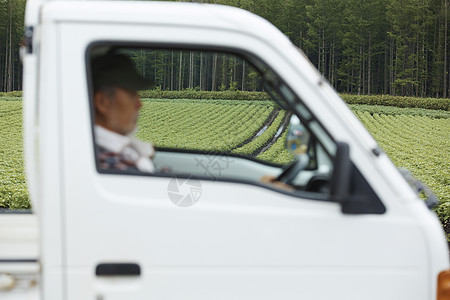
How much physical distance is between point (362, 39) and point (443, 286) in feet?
262

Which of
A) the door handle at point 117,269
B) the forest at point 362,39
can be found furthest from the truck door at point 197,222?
the forest at point 362,39

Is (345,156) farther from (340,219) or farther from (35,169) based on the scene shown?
(35,169)

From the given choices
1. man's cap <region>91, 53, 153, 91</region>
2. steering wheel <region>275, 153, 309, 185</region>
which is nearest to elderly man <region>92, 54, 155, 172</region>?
man's cap <region>91, 53, 153, 91</region>

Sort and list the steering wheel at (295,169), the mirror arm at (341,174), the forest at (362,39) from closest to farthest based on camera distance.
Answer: the mirror arm at (341,174) < the steering wheel at (295,169) < the forest at (362,39)

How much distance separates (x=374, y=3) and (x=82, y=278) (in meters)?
82.4

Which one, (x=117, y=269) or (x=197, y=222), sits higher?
(x=197, y=222)

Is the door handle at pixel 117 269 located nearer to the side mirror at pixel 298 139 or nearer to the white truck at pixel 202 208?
the white truck at pixel 202 208

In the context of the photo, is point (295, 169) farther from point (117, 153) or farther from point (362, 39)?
point (362, 39)

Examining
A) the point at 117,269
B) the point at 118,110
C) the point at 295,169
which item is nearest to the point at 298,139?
the point at 295,169

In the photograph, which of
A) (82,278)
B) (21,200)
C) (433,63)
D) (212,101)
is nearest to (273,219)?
(82,278)

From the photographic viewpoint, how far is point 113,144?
92.4 inches

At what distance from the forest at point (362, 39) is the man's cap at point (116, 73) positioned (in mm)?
72044

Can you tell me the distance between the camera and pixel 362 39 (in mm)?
78875

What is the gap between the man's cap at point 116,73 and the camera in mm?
2334
